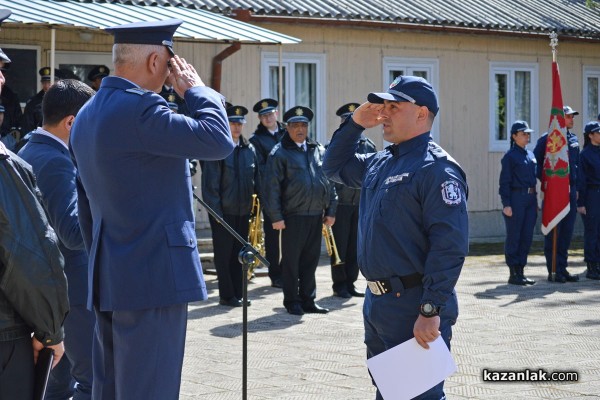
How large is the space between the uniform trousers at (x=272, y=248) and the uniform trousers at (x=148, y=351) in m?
9.08

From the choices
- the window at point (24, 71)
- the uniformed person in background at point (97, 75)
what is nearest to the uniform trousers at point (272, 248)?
the uniformed person in background at point (97, 75)

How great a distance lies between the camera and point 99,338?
16.3 feet

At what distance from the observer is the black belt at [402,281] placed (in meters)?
5.30

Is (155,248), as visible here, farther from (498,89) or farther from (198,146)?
(498,89)

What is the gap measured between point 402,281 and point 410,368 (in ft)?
1.43

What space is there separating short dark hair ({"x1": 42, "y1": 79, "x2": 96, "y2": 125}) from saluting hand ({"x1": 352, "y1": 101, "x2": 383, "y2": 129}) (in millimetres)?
1481

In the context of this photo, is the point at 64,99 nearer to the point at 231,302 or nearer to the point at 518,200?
the point at 231,302

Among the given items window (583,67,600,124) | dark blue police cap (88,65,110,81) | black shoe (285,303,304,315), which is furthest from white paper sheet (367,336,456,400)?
window (583,67,600,124)

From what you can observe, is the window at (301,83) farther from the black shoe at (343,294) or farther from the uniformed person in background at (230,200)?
the black shoe at (343,294)

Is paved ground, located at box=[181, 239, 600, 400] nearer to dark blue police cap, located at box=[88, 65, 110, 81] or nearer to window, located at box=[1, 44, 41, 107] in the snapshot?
dark blue police cap, located at box=[88, 65, 110, 81]

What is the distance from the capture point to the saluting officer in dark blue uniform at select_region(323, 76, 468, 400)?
5.15 meters

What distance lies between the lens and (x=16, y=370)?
421cm

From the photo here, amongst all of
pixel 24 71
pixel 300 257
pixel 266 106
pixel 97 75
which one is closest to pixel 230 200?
pixel 300 257

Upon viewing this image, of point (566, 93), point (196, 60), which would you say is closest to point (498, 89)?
point (566, 93)
